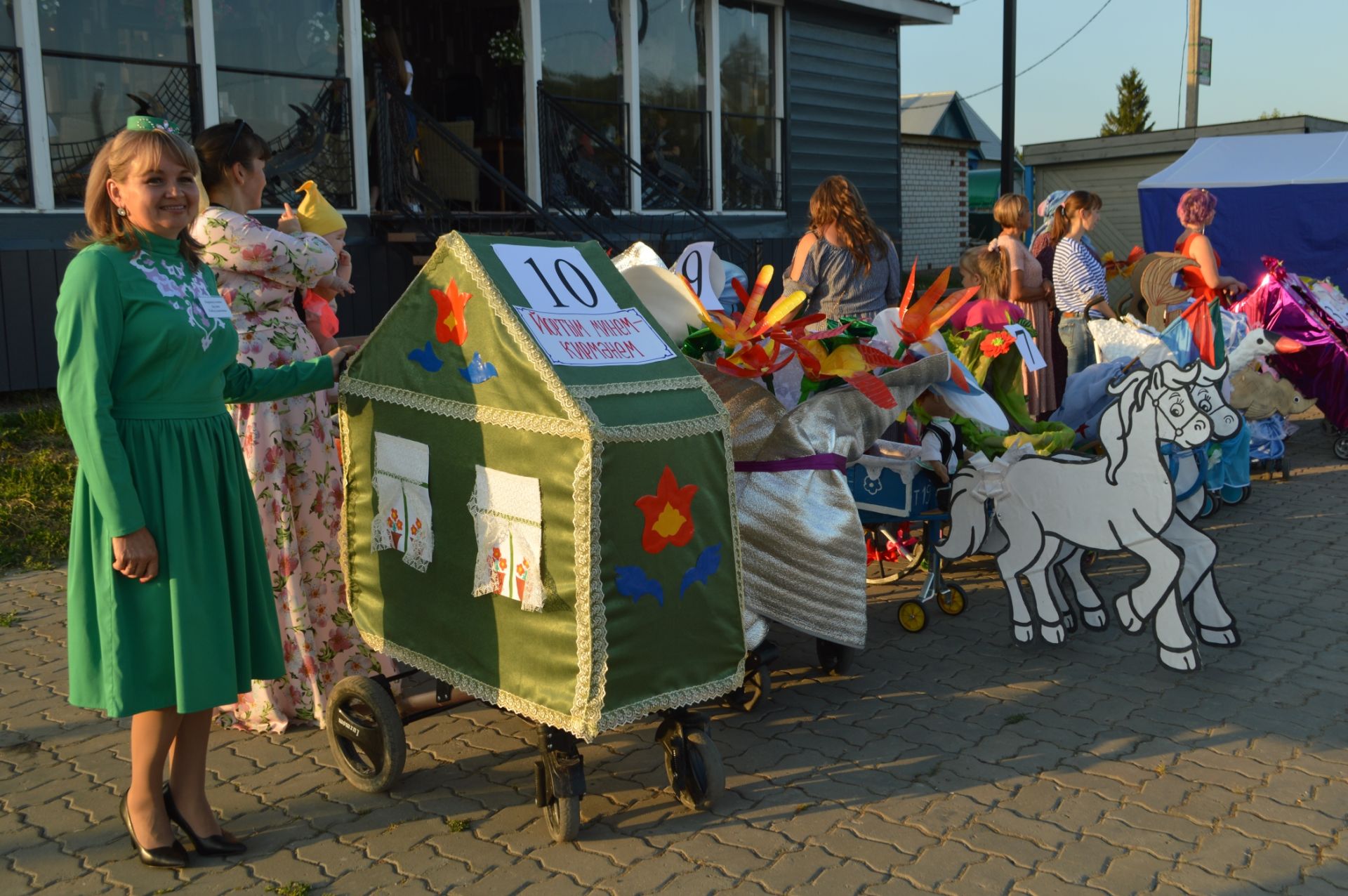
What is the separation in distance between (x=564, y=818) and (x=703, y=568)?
82 centimetres

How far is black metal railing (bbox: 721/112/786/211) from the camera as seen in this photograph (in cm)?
1400

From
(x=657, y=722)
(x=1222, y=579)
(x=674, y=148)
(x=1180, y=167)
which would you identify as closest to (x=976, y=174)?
(x=1180, y=167)

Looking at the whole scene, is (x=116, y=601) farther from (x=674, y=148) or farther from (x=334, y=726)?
(x=674, y=148)

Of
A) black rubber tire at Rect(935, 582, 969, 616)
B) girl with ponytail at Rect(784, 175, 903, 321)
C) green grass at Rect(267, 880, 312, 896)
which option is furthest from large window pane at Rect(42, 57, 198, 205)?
green grass at Rect(267, 880, 312, 896)

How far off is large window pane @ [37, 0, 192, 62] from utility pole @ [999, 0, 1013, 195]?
356 inches

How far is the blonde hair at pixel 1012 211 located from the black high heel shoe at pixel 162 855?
6.04m

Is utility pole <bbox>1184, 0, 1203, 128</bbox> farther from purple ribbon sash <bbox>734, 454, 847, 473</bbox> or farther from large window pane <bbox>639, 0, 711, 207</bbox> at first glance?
purple ribbon sash <bbox>734, 454, 847, 473</bbox>

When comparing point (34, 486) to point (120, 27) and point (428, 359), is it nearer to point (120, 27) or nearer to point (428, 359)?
point (120, 27)

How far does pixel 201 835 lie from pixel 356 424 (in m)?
1.23

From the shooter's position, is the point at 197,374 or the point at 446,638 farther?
the point at 446,638

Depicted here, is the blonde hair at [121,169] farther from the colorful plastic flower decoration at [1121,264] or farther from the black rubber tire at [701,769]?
the colorful plastic flower decoration at [1121,264]

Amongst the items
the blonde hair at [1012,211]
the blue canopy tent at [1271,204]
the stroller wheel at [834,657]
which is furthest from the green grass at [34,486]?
the blue canopy tent at [1271,204]

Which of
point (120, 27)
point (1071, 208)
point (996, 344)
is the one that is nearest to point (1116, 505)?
point (996, 344)

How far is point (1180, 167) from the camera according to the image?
15.0 m
